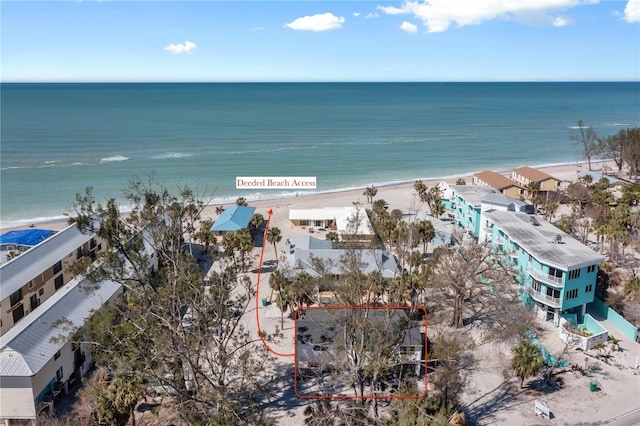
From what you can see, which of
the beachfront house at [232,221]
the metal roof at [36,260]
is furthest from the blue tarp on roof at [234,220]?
the metal roof at [36,260]

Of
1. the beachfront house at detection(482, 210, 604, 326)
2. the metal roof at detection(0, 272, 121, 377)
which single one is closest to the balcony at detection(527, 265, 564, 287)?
the beachfront house at detection(482, 210, 604, 326)

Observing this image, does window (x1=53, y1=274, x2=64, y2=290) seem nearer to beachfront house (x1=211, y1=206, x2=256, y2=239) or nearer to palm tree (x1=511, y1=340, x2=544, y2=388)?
beachfront house (x1=211, y1=206, x2=256, y2=239)

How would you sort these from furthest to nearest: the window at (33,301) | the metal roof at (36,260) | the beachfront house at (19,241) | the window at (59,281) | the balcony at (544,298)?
1. the beachfront house at (19,241)
2. the window at (59,281)
3. the window at (33,301)
4. the balcony at (544,298)
5. the metal roof at (36,260)

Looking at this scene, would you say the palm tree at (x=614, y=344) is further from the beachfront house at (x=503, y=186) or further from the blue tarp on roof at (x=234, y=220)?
the blue tarp on roof at (x=234, y=220)

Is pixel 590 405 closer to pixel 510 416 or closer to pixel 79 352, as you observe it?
pixel 510 416

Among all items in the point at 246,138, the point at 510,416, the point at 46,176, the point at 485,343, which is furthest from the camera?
the point at 246,138

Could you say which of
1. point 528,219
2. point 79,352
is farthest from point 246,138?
point 79,352
